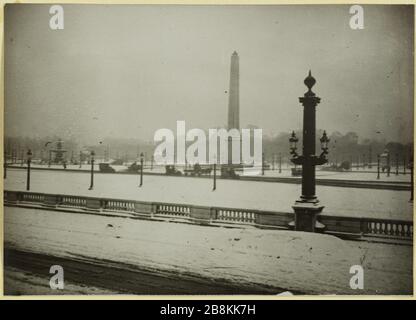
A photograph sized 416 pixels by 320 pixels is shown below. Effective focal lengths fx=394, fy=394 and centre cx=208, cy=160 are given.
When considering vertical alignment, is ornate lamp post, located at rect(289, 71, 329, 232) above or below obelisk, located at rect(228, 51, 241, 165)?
below

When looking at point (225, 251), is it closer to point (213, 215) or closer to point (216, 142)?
point (213, 215)

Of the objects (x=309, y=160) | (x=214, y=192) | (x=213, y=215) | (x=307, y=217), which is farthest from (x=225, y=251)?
(x=309, y=160)

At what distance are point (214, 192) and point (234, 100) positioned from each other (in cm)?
168

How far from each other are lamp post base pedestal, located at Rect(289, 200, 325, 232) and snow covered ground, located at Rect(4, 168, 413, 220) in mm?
194

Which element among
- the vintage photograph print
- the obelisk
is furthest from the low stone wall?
the obelisk

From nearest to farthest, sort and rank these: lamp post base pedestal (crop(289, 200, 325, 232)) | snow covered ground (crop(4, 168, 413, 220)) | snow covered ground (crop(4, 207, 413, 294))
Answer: snow covered ground (crop(4, 207, 413, 294)), snow covered ground (crop(4, 168, 413, 220)), lamp post base pedestal (crop(289, 200, 325, 232))

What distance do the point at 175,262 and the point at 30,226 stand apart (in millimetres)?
2518

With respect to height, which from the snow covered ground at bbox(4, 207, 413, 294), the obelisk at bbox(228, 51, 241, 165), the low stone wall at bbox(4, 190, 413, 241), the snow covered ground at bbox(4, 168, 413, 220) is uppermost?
the obelisk at bbox(228, 51, 241, 165)

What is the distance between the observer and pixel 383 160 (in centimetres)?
606

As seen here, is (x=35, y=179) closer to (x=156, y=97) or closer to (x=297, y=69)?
(x=156, y=97)

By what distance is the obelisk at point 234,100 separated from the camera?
6.28 m

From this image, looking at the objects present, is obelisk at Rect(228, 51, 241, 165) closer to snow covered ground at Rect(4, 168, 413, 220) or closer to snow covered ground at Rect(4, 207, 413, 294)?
snow covered ground at Rect(4, 168, 413, 220)

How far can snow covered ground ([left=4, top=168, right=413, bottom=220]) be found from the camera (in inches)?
242
